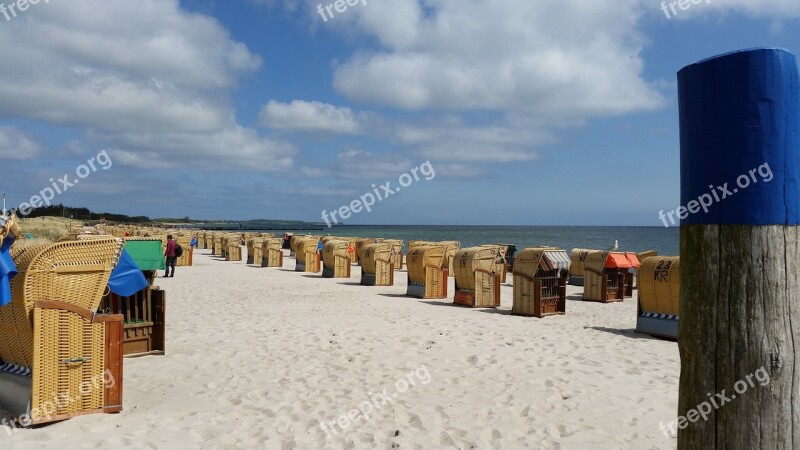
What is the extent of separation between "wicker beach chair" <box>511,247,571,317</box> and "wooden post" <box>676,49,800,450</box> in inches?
455

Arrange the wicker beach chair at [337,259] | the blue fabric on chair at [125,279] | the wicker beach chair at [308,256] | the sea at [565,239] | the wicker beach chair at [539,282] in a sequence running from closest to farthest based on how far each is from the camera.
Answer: the blue fabric on chair at [125,279] → the wicker beach chair at [539,282] → the wicker beach chair at [337,259] → the wicker beach chair at [308,256] → the sea at [565,239]

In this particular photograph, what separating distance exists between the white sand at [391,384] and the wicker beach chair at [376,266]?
21.7ft

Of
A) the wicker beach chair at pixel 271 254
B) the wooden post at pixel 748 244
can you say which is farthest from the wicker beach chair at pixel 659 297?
the wicker beach chair at pixel 271 254

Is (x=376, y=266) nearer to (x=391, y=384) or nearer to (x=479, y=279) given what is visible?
(x=479, y=279)

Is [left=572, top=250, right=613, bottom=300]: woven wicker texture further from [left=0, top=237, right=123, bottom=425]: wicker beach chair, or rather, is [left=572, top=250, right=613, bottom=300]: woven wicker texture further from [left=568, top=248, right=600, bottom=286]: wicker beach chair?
[left=0, top=237, right=123, bottom=425]: wicker beach chair

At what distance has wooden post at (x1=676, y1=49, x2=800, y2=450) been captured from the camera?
1642 millimetres

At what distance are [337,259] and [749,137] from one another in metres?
21.7

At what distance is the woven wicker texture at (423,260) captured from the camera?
16531 millimetres

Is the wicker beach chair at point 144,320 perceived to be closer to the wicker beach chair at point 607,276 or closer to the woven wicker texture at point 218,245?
the wicker beach chair at point 607,276

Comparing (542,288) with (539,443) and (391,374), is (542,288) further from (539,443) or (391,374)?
(539,443)

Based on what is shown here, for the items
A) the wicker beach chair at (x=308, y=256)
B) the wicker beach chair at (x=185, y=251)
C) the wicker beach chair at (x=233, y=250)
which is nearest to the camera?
the wicker beach chair at (x=308, y=256)

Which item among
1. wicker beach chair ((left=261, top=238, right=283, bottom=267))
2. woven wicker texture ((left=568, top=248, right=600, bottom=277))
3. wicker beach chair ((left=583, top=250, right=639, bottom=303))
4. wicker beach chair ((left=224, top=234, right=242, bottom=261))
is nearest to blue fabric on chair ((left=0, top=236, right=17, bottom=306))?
wicker beach chair ((left=583, top=250, right=639, bottom=303))

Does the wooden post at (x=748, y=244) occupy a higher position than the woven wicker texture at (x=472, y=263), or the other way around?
the wooden post at (x=748, y=244)

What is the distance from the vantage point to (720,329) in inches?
67.5
